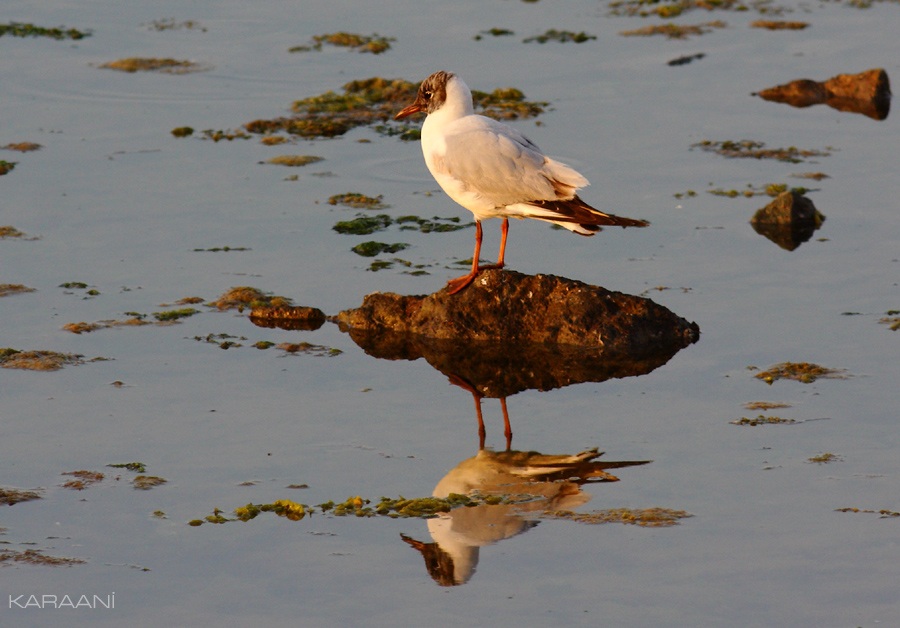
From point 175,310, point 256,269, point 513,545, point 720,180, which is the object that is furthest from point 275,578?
point 720,180

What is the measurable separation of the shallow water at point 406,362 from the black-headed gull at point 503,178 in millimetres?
801

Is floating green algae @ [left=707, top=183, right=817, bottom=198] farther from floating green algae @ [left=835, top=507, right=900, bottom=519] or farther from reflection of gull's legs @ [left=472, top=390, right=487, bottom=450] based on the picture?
floating green algae @ [left=835, top=507, right=900, bottom=519]

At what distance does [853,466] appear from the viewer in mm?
6258

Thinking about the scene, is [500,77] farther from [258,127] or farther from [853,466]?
[853,466]

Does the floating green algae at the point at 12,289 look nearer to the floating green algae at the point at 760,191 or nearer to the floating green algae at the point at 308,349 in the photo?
the floating green algae at the point at 308,349

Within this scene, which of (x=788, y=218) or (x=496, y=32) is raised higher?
(x=496, y=32)

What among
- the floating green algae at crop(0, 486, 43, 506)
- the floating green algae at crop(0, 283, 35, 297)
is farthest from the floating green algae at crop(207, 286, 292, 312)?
the floating green algae at crop(0, 486, 43, 506)

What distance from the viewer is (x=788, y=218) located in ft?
31.1

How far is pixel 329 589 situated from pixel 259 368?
2.30m

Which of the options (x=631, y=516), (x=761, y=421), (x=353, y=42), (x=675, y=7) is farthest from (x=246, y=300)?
(x=675, y=7)

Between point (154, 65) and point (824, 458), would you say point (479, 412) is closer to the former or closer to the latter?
point (824, 458)

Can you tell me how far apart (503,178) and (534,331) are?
790 mm

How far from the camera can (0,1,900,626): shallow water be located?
535 centimetres

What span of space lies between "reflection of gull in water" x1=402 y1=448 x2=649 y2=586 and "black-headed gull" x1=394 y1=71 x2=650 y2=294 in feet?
5.34
